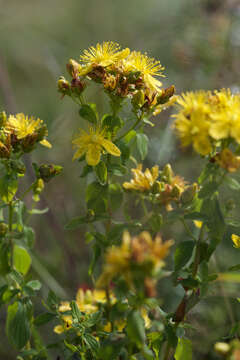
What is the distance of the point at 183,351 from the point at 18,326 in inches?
18.2

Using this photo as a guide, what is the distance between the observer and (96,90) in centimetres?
265

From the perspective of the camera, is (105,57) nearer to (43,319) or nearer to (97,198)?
(97,198)

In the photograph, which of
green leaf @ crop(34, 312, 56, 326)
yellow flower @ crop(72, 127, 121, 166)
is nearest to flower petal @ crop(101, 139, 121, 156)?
yellow flower @ crop(72, 127, 121, 166)

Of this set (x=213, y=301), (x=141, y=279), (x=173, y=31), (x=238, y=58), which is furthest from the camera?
(x=173, y=31)

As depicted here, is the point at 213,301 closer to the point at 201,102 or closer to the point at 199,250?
the point at 199,250

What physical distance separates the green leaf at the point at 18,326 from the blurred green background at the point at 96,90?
559 millimetres

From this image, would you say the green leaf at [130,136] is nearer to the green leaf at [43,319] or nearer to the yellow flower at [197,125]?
the yellow flower at [197,125]

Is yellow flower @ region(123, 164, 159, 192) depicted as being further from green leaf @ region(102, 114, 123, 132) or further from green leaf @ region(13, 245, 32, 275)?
green leaf @ region(13, 245, 32, 275)

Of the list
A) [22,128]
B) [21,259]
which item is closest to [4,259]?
[21,259]

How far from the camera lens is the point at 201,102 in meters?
1.11

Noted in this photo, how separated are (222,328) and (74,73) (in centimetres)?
119

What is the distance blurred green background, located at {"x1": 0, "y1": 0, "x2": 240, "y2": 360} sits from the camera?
195 cm

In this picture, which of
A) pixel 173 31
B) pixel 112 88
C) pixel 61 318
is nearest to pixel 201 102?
pixel 112 88

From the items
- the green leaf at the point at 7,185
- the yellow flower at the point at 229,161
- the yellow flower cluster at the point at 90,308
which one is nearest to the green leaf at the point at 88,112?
the green leaf at the point at 7,185
